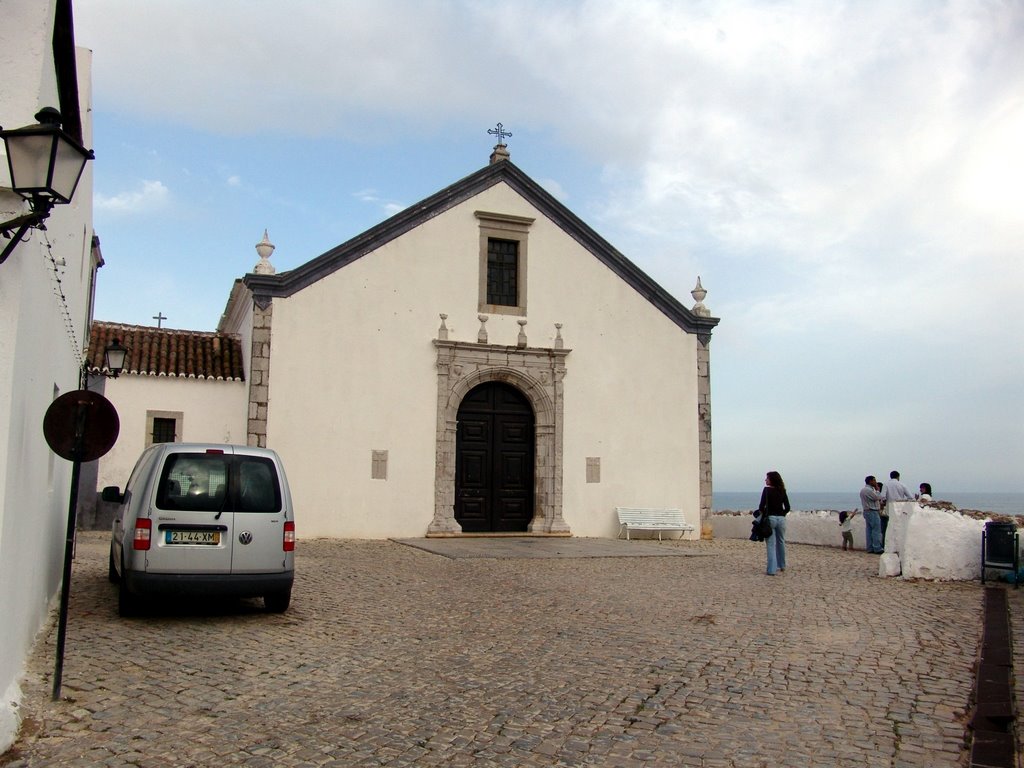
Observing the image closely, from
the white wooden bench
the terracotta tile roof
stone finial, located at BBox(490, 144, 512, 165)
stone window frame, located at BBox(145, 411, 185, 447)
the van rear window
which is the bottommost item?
the white wooden bench

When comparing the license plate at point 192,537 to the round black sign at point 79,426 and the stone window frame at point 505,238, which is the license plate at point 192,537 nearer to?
the round black sign at point 79,426

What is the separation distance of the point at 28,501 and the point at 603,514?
43.9 ft

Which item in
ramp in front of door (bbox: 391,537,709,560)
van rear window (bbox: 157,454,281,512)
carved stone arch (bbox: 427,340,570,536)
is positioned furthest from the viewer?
carved stone arch (bbox: 427,340,570,536)

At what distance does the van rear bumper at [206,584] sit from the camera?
7293 mm

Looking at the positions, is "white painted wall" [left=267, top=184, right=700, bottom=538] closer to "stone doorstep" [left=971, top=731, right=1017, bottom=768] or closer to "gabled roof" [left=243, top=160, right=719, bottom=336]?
"gabled roof" [left=243, top=160, right=719, bottom=336]

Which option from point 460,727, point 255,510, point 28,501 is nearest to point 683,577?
point 255,510

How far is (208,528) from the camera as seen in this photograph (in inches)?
297

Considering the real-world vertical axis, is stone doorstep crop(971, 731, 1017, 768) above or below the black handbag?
below

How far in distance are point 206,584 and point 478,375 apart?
1019cm

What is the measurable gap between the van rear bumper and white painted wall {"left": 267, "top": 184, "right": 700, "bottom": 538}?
8.05 metres

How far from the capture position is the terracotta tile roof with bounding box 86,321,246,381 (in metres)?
16.5

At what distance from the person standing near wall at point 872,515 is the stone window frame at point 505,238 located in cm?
748

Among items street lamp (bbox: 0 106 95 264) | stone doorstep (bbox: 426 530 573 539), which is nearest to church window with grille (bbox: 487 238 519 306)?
stone doorstep (bbox: 426 530 573 539)

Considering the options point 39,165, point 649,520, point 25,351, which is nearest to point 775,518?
point 649,520
